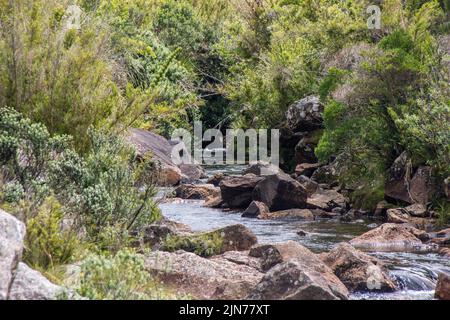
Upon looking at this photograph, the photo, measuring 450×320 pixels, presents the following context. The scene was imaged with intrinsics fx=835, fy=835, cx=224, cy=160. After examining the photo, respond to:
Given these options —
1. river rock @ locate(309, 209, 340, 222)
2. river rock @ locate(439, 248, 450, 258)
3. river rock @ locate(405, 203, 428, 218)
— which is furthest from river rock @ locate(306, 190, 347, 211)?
river rock @ locate(439, 248, 450, 258)

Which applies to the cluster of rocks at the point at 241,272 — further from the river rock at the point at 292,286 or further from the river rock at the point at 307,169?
the river rock at the point at 307,169

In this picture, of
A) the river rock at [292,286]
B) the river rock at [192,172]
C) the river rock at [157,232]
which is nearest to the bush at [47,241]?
the river rock at [292,286]

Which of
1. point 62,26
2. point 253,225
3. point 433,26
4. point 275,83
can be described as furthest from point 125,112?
point 275,83

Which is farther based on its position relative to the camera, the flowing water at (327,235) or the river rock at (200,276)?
the flowing water at (327,235)

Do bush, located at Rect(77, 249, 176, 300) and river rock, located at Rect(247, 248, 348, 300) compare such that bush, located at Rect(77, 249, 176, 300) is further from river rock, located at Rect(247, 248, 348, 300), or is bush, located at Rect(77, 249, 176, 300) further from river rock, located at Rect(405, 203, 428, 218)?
river rock, located at Rect(405, 203, 428, 218)

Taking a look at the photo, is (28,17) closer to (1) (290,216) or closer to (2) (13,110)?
(2) (13,110)

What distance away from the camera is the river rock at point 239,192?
85.4ft

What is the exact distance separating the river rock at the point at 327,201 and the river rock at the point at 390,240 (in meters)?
5.34

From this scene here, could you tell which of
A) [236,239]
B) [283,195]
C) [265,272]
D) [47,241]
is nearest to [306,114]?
[283,195]

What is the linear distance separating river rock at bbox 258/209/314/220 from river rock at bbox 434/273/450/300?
1048 cm

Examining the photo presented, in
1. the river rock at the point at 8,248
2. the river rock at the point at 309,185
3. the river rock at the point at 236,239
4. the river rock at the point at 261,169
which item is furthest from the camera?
the river rock at the point at 261,169

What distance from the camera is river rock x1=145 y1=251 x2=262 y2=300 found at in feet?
38.0

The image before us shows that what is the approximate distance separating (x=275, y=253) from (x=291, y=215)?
9.94 metres

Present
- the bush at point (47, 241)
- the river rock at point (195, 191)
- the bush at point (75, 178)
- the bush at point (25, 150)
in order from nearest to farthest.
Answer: the bush at point (47, 241), the bush at point (75, 178), the bush at point (25, 150), the river rock at point (195, 191)
